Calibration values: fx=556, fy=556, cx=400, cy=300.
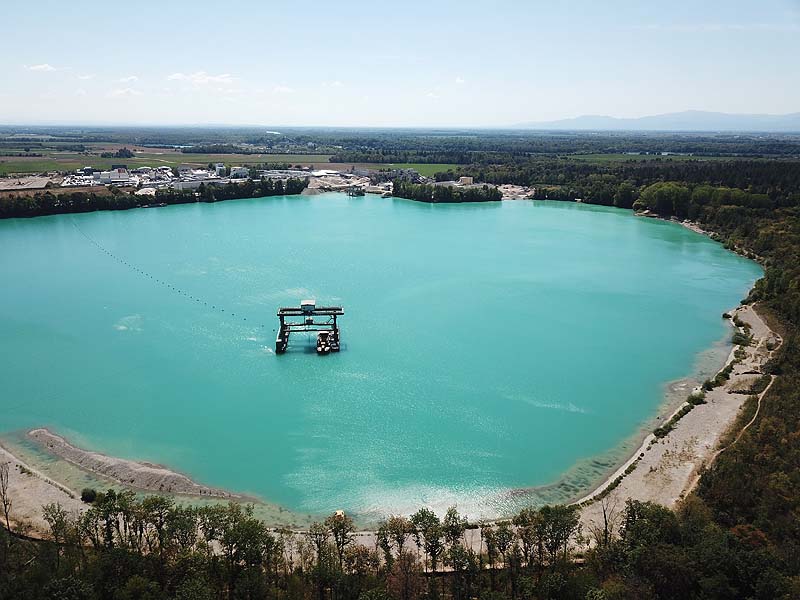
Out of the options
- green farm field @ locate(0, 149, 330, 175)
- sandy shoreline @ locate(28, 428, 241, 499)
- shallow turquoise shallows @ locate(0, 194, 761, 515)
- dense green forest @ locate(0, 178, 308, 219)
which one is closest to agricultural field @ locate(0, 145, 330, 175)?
green farm field @ locate(0, 149, 330, 175)

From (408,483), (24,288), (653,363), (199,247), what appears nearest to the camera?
(408,483)

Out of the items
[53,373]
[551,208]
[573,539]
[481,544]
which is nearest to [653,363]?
[573,539]

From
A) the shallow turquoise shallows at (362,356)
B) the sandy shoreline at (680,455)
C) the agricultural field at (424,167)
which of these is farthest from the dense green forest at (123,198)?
the sandy shoreline at (680,455)

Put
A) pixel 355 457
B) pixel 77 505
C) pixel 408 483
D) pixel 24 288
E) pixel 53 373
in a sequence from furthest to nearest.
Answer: pixel 24 288
pixel 53 373
pixel 355 457
pixel 408 483
pixel 77 505

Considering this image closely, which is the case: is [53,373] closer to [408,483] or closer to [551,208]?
[408,483]

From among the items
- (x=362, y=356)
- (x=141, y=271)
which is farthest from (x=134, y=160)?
(x=362, y=356)

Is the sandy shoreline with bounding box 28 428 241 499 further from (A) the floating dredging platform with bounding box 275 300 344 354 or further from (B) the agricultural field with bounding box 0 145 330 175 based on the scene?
(B) the agricultural field with bounding box 0 145 330 175
